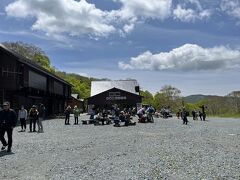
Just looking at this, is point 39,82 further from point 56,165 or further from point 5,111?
point 56,165

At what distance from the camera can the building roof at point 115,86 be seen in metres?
81.4

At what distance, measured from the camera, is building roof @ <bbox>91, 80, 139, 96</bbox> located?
3203 inches

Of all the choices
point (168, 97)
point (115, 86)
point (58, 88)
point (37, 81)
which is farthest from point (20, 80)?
point (168, 97)

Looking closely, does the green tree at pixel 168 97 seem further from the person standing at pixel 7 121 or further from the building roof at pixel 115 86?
the person standing at pixel 7 121

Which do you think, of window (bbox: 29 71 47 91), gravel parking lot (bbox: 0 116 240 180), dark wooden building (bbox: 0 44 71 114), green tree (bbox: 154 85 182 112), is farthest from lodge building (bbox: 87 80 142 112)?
gravel parking lot (bbox: 0 116 240 180)

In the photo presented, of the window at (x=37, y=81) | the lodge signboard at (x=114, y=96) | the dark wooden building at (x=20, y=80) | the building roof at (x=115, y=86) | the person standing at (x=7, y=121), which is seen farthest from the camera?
the building roof at (x=115, y=86)

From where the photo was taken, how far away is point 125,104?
7950 cm

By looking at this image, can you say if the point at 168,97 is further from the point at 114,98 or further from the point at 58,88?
the point at 58,88

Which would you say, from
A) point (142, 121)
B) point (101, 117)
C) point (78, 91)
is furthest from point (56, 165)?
point (78, 91)

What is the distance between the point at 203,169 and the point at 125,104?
6806 cm

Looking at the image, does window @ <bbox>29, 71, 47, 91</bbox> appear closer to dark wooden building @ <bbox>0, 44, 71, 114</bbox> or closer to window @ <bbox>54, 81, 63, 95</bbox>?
dark wooden building @ <bbox>0, 44, 71, 114</bbox>

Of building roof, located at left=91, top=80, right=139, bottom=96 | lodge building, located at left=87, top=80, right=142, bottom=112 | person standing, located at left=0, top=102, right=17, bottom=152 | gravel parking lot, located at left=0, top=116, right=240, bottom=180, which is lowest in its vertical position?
gravel parking lot, located at left=0, top=116, right=240, bottom=180

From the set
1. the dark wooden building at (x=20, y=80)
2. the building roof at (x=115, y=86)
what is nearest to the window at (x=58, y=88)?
the dark wooden building at (x=20, y=80)

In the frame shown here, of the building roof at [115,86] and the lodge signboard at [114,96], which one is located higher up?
the building roof at [115,86]
